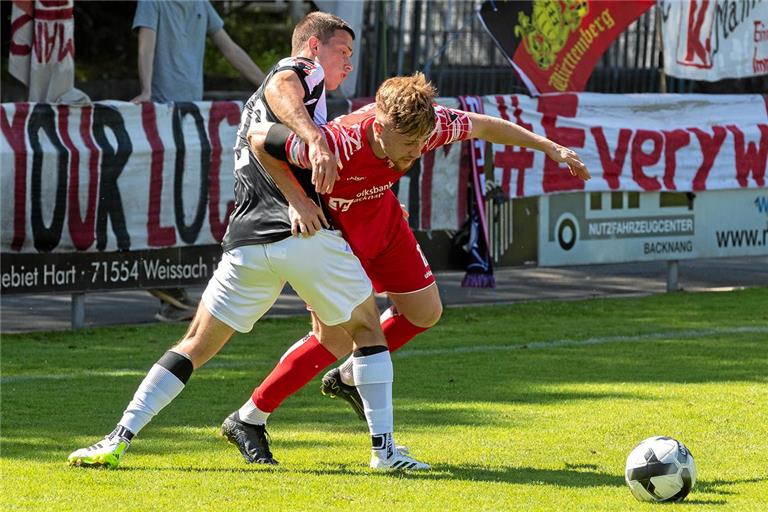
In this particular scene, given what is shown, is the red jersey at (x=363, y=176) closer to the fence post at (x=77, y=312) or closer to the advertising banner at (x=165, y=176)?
the advertising banner at (x=165, y=176)

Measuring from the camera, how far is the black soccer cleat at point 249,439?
21.8 ft

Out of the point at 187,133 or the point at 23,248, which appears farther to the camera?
the point at 187,133

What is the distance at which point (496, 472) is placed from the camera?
6.48 meters

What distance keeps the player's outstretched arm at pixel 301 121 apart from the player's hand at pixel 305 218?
0.11 meters

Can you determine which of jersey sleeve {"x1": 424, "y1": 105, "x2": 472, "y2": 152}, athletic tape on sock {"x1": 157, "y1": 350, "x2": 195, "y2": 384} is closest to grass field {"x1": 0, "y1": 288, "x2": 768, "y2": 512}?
athletic tape on sock {"x1": 157, "y1": 350, "x2": 195, "y2": 384}

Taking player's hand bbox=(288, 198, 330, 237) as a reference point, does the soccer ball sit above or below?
below

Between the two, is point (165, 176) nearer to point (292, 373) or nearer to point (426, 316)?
point (426, 316)

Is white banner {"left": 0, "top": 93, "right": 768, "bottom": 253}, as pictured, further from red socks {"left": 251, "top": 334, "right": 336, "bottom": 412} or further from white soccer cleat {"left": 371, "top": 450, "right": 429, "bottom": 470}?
white soccer cleat {"left": 371, "top": 450, "right": 429, "bottom": 470}

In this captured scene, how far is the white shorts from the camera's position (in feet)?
20.8

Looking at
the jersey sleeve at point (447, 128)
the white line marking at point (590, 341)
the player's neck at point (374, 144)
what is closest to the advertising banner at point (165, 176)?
the white line marking at point (590, 341)

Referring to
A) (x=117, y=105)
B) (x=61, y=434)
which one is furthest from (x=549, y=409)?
(x=117, y=105)

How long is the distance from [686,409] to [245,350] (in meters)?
3.65

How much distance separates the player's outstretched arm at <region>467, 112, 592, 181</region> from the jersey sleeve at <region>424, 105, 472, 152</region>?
82 mm

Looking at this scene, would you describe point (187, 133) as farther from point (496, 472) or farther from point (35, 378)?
point (496, 472)
